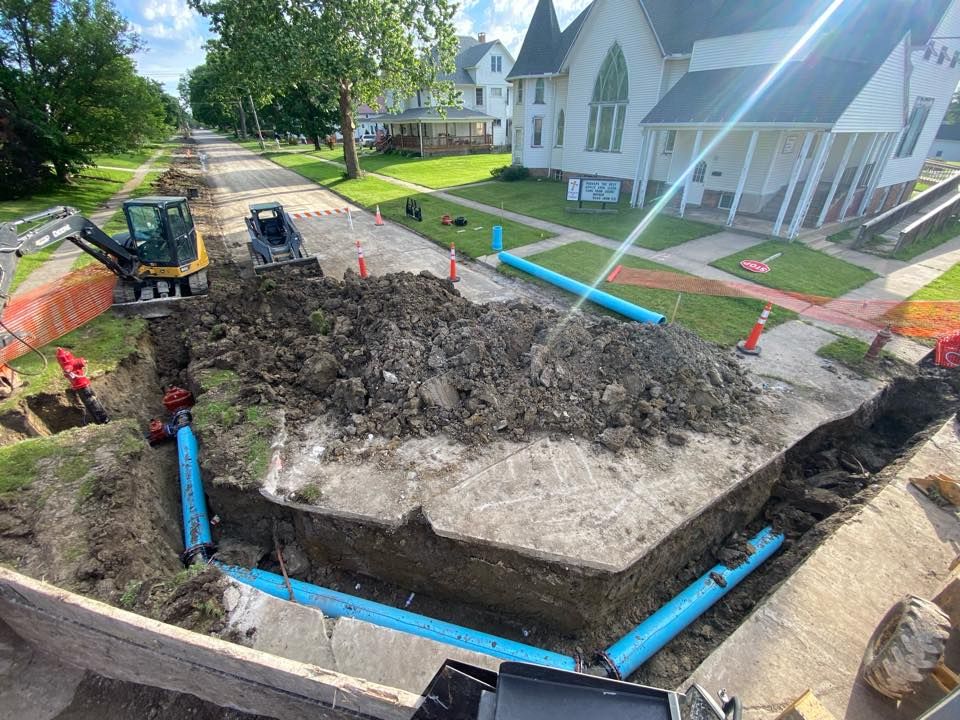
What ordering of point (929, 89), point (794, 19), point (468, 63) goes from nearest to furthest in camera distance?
point (794, 19) < point (929, 89) < point (468, 63)

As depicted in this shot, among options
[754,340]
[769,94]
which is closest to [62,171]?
[754,340]

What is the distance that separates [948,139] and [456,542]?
75890 millimetres

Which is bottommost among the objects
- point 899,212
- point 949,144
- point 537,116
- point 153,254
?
point 899,212

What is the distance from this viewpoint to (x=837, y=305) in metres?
10.6

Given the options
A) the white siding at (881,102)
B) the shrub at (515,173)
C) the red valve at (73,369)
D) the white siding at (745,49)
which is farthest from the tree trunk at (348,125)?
the red valve at (73,369)

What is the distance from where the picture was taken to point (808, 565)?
4.57 metres

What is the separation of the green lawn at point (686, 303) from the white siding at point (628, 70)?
10.4 metres

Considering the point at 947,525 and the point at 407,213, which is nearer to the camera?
the point at 947,525

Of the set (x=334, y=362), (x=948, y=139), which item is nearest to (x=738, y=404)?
(x=334, y=362)

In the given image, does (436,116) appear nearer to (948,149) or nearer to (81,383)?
(81,383)

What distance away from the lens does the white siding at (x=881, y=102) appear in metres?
13.8

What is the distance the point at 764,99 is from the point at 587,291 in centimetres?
1151

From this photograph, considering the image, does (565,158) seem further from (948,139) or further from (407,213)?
(948,139)

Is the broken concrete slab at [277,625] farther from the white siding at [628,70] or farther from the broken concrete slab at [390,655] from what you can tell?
the white siding at [628,70]
